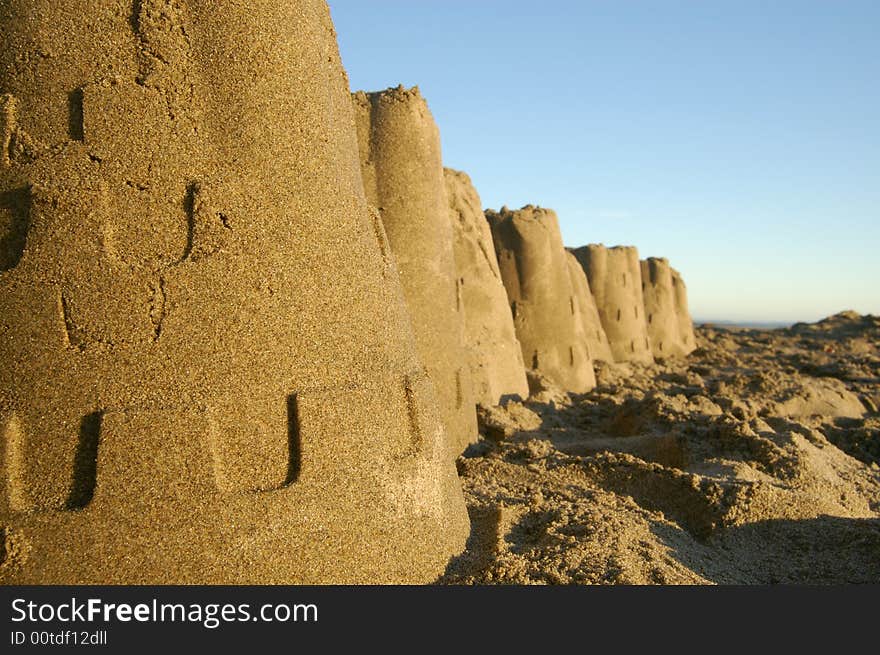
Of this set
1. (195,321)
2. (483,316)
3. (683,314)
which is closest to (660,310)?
(683,314)

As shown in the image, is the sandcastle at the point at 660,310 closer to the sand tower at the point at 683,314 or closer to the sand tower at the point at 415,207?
the sand tower at the point at 683,314

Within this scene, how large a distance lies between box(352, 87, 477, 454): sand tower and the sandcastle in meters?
12.6

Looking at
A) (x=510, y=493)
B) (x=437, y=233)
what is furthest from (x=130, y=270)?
Answer: (x=437, y=233)

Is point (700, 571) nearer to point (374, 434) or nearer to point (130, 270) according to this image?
point (374, 434)

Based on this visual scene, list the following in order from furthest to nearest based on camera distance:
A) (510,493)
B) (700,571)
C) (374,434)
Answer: (510,493) < (700,571) < (374,434)

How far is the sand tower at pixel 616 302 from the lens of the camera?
48.0 ft

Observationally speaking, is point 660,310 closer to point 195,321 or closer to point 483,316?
point 483,316

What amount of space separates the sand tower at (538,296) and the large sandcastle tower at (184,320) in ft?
21.5

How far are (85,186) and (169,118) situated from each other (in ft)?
1.17

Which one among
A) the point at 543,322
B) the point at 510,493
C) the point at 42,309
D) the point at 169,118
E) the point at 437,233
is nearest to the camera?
the point at 42,309

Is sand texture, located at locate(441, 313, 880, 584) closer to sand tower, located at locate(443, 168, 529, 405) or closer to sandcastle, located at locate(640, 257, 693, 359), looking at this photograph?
sand tower, located at locate(443, 168, 529, 405)

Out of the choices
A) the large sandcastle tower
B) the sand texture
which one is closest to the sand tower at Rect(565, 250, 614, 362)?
the sand texture

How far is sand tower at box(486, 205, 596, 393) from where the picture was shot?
9.33 metres

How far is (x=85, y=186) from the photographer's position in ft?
8.23
